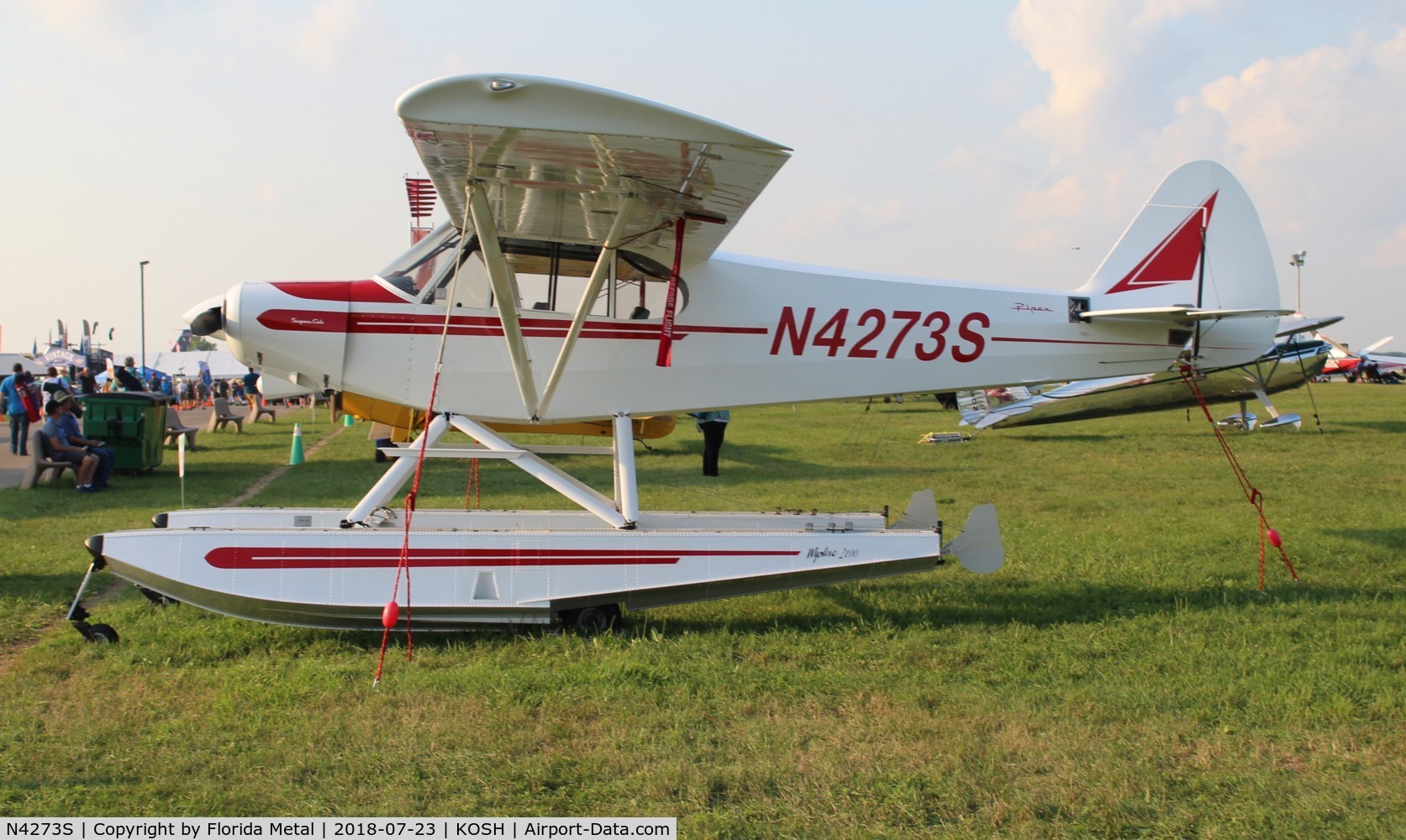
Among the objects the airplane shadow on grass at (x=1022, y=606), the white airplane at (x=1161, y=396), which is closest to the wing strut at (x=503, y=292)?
the airplane shadow on grass at (x=1022, y=606)

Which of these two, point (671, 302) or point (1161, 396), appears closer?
point (671, 302)

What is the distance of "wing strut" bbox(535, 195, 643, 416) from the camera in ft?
20.9

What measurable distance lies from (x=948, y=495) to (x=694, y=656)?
8494 millimetres

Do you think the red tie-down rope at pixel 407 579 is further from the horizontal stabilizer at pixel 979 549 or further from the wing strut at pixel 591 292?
the horizontal stabilizer at pixel 979 549

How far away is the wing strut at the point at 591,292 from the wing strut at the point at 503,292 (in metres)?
0.14

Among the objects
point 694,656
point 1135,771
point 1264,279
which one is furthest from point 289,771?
point 1264,279

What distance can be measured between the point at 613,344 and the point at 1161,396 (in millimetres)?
19196

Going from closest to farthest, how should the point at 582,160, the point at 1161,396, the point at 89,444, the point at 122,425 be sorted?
the point at 582,160
the point at 89,444
the point at 122,425
the point at 1161,396

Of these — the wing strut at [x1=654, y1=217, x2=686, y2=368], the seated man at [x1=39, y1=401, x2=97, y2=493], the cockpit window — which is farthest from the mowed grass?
the seated man at [x1=39, y1=401, x2=97, y2=493]

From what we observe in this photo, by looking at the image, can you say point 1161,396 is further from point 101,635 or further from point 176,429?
point 101,635

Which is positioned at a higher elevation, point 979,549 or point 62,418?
point 62,418

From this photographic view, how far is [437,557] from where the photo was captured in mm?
6375

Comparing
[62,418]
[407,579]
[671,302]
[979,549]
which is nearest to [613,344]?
[671,302]

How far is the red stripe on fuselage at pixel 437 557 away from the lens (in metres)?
6.22
